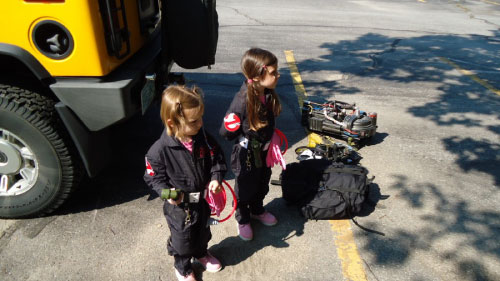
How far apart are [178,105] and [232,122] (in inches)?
20.7

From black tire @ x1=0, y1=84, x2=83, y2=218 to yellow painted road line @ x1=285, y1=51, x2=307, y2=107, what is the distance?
3.16m

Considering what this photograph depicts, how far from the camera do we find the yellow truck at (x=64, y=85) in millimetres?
2398

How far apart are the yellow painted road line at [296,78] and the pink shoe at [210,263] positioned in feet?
9.73

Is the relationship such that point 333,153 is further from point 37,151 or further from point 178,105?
point 37,151

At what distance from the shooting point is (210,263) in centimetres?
260

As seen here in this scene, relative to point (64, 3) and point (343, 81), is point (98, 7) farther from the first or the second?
point (343, 81)

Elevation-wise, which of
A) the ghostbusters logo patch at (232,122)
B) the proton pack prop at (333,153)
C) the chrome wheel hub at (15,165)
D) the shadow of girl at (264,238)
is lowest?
the shadow of girl at (264,238)

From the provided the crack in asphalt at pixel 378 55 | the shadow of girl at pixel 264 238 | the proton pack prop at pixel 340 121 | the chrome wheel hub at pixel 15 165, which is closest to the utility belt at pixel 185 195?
the shadow of girl at pixel 264 238

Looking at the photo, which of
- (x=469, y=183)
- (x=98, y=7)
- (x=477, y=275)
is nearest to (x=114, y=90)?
(x=98, y=7)

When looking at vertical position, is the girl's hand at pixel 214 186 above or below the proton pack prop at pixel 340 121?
above

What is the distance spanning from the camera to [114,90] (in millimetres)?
2568

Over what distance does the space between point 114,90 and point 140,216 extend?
109cm

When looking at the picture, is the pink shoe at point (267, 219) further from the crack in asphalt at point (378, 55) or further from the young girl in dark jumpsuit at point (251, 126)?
the crack in asphalt at point (378, 55)

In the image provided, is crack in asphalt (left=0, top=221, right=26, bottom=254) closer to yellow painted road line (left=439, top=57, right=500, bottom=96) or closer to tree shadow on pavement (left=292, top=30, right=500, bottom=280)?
tree shadow on pavement (left=292, top=30, right=500, bottom=280)
